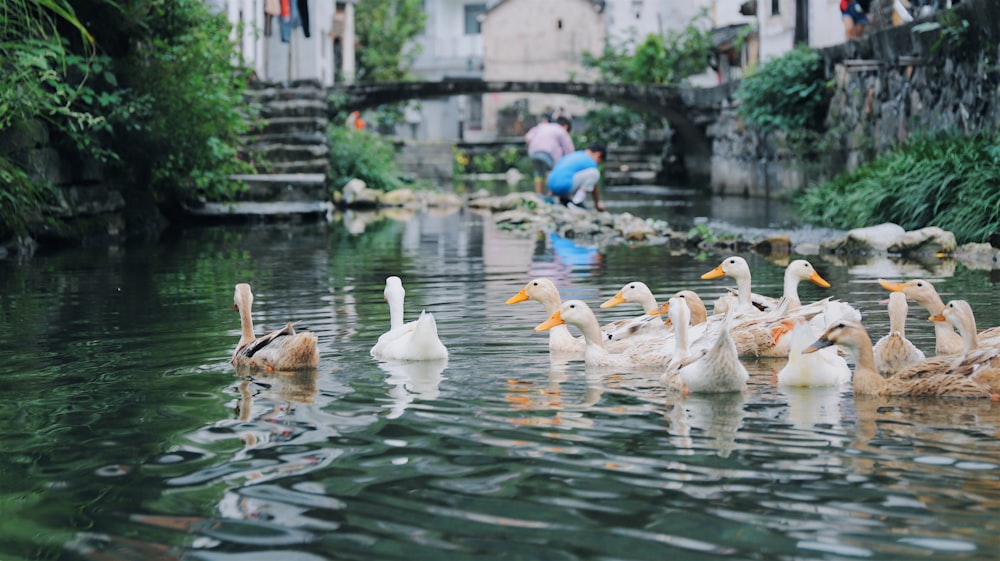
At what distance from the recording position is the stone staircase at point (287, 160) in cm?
2342

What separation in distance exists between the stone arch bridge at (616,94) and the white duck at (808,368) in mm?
27339

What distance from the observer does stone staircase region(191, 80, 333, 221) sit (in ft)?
76.8

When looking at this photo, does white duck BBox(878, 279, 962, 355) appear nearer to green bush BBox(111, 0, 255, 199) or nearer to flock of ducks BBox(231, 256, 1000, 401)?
flock of ducks BBox(231, 256, 1000, 401)

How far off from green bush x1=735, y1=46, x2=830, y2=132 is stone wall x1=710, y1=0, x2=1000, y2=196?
404 mm

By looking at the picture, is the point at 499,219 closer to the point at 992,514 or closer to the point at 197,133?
the point at 197,133

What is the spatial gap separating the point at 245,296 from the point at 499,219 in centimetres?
1504

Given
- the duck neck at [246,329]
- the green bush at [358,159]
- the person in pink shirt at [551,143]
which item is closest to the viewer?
the duck neck at [246,329]

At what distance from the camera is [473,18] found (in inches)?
2827

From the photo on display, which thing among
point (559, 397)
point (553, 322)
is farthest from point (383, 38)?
point (559, 397)

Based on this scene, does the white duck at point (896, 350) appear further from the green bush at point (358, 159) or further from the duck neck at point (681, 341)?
the green bush at point (358, 159)

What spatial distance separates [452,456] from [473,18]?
223 ft

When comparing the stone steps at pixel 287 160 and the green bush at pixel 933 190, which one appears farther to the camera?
the stone steps at pixel 287 160

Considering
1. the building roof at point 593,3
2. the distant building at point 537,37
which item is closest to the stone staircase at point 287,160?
the building roof at point 593,3

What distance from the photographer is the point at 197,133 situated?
62.1 ft
